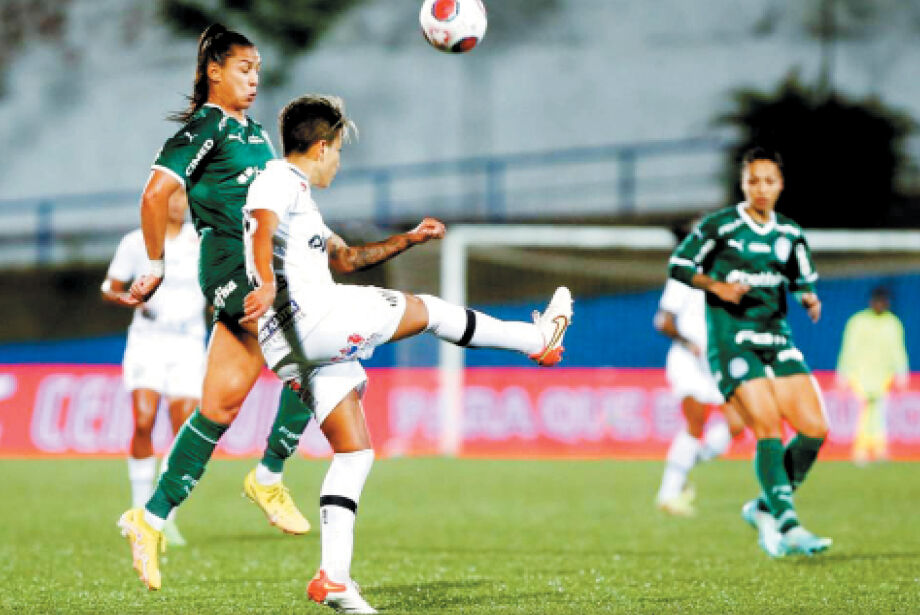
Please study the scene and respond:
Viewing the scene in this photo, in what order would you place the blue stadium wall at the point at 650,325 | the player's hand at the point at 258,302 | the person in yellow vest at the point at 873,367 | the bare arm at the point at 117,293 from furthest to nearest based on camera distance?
the blue stadium wall at the point at 650,325
the person in yellow vest at the point at 873,367
the bare arm at the point at 117,293
the player's hand at the point at 258,302

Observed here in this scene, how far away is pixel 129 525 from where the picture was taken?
21.1ft

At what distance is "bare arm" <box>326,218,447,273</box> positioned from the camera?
6168mm

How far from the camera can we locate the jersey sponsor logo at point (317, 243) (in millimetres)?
6047

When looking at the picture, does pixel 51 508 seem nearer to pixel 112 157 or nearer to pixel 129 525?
pixel 129 525

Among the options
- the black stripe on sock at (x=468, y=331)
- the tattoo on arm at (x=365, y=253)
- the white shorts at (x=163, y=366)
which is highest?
the tattoo on arm at (x=365, y=253)

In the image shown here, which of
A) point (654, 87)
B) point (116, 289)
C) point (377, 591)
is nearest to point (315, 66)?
point (654, 87)

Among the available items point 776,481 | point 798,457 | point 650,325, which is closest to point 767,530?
point 776,481

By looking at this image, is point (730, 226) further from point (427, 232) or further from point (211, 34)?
point (211, 34)

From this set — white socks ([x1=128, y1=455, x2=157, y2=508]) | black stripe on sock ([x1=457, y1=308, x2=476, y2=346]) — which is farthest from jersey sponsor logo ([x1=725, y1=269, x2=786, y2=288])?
white socks ([x1=128, y1=455, x2=157, y2=508])

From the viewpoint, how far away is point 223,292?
652cm

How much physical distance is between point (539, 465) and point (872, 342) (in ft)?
14.9

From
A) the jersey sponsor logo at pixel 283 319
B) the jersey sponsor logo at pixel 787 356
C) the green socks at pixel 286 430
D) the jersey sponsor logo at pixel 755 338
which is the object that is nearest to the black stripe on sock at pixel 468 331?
the jersey sponsor logo at pixel 283 319

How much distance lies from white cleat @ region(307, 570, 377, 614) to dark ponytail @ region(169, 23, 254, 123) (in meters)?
2.18

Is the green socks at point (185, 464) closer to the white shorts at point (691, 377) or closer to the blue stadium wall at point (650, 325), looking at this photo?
the white shorts at point (691, 377)
